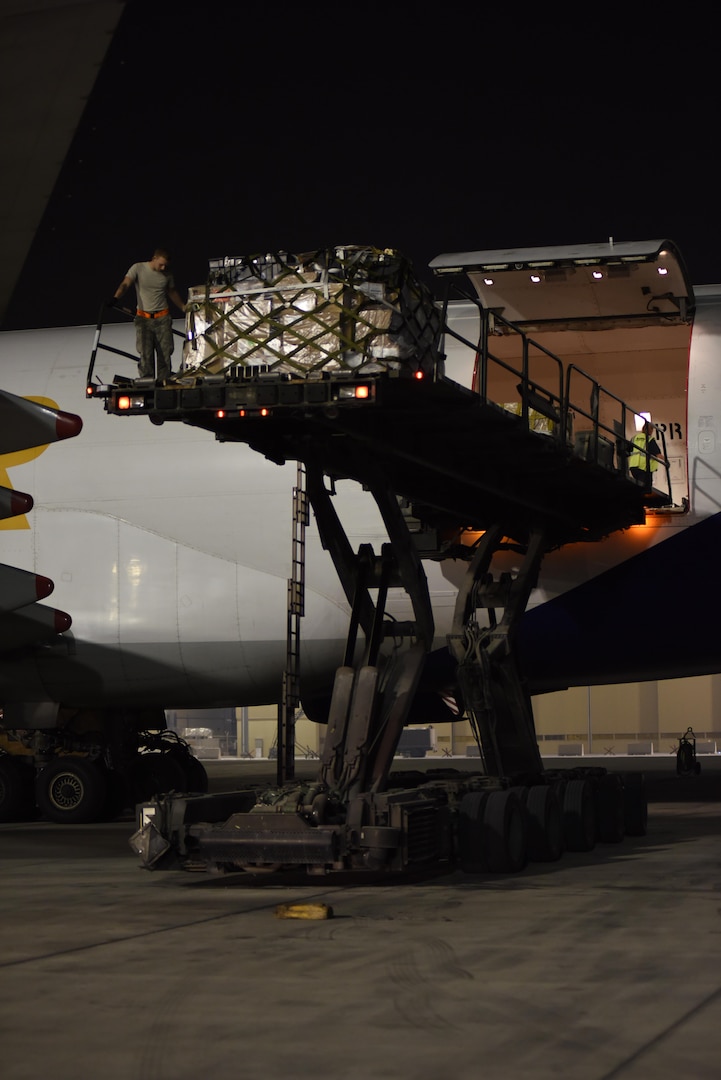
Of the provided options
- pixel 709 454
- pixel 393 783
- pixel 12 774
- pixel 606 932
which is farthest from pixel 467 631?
pixel 12 774

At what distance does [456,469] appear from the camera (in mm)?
17562

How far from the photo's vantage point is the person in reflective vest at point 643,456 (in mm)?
21094

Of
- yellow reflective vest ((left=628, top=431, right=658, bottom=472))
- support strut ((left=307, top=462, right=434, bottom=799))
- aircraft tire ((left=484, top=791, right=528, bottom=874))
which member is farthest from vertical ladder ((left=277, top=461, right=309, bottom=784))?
yellow reflective vest ((left=628, top=431, right=658, bottom=472))

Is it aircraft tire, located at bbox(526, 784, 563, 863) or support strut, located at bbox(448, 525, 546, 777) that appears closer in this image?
aircraft tire, located at bbox(526, 784, 563, 863)

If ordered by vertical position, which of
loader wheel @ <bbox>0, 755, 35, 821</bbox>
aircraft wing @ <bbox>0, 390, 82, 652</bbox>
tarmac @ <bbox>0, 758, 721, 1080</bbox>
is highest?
aircraft wing @ <bbox>0, 390, 82, 652</bbox>

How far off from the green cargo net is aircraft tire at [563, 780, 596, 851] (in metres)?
6.56

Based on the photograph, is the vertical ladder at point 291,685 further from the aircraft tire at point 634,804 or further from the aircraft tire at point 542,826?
the aircraft tire at point 634,804

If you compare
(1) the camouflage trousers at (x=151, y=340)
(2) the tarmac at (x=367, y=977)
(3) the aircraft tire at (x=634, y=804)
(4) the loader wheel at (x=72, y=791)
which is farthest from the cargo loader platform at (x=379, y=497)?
(4) the loader wheel at (x=72, y=791)

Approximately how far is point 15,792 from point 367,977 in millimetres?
16675

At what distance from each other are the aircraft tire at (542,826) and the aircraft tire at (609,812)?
1.98 meters

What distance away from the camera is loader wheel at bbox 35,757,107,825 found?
24891 mm

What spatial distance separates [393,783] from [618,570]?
7.00 meters

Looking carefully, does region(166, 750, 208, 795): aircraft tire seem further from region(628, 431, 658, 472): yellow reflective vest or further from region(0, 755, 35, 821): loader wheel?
region(628, 431, 658, 472): yellow reflective vest

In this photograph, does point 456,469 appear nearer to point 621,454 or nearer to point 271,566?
point 621,454
